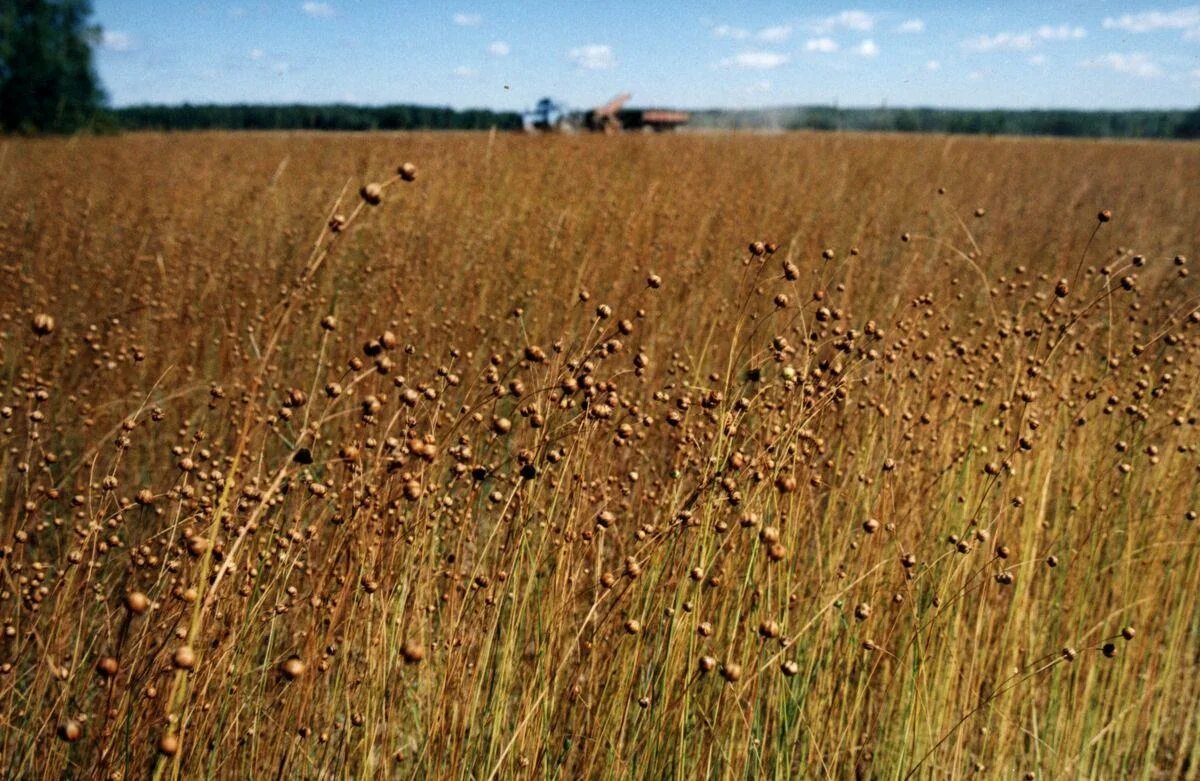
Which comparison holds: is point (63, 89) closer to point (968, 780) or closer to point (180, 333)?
point (180, 333)

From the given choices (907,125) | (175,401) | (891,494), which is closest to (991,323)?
(891,494)

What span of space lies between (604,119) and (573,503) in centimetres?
2266

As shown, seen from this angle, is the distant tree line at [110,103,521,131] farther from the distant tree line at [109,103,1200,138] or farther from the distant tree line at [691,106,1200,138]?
the distant tree line at [691,106,1200,138]

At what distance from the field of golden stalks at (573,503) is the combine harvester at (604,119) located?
26.0ft

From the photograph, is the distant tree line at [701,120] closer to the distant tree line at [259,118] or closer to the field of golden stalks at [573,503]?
the distant tree line at [259,118]

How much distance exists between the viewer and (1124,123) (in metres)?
56.0

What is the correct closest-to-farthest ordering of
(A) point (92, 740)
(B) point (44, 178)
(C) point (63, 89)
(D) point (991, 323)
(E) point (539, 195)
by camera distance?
(A) point (92, 740) < (D) point (991, 323) < (E) point (539, 195) < (B) point (44, 178) < (C) point (63, 89)

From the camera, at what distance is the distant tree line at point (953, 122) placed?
1791 cm

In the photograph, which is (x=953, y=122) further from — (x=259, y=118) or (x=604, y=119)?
(x=259, y=118)

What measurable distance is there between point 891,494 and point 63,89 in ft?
122

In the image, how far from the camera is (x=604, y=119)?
2266cm

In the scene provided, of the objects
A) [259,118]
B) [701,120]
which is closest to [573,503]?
[701,120]

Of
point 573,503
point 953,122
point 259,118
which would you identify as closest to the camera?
point 573,503

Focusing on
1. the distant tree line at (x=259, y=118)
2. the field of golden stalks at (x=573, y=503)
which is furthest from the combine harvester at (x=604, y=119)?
the field of golden stalks at (x=573, y=503)
